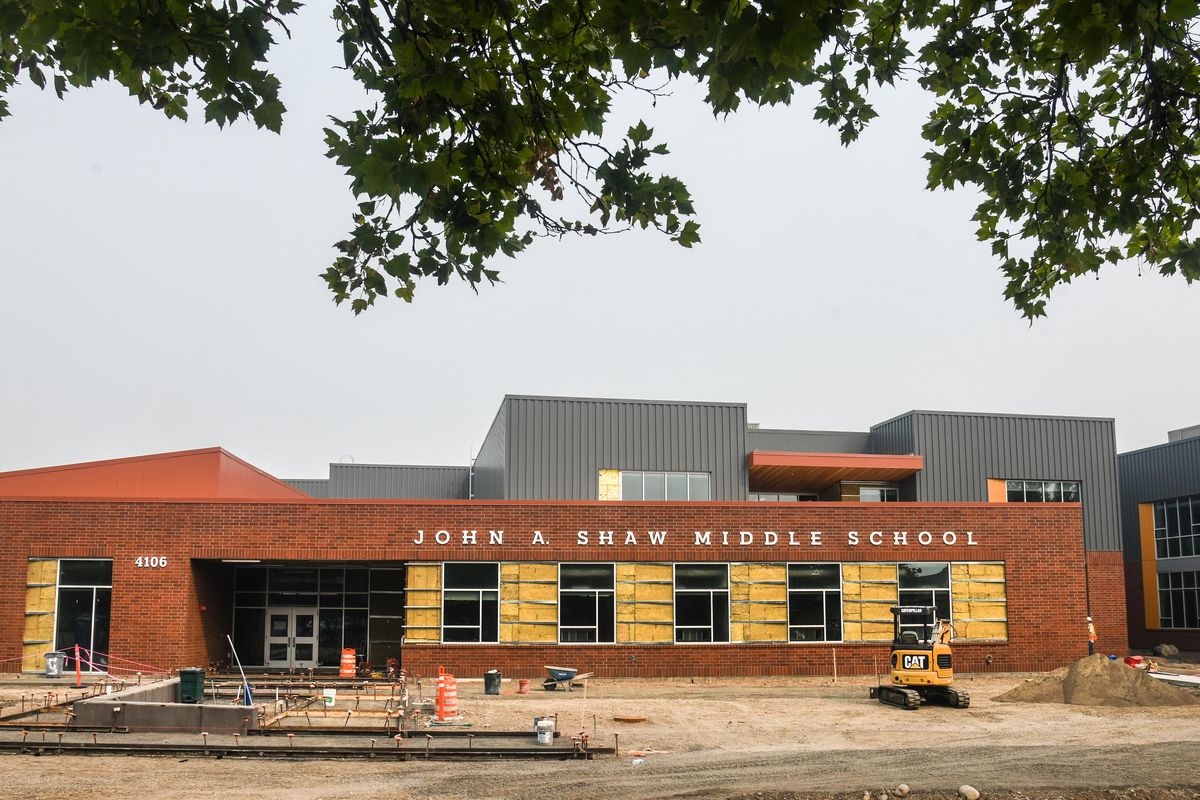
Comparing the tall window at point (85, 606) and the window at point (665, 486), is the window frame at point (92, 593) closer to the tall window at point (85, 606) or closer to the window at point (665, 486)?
the tall window at point (85, 606)

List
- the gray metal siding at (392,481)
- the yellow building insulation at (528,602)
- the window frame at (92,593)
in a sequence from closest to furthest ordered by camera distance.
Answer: the window frame at (92,593) → the yellow building insulation at (528,602) → the gray metal siding at (392,481)

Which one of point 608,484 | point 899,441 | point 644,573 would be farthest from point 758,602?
point 899,441

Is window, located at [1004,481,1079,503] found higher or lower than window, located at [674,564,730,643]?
higher

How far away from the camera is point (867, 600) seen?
3144 centimetres

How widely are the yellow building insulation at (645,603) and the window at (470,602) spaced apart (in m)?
3.45

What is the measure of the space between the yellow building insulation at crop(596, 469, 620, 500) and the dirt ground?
13683 mm

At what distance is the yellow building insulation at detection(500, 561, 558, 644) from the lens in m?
30.2

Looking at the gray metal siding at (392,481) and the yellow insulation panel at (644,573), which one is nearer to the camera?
the yellow insulation panel at (644,573)

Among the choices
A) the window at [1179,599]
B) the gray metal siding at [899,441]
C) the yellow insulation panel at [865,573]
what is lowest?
the window at [1179,599]

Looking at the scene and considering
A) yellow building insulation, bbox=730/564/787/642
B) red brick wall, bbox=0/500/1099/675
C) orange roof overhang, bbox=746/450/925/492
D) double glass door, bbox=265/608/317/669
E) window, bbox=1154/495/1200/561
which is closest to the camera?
red brick wall, bbox=0/500/1099/675

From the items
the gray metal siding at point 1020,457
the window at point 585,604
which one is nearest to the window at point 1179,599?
the gray metal siding at point 1020,457

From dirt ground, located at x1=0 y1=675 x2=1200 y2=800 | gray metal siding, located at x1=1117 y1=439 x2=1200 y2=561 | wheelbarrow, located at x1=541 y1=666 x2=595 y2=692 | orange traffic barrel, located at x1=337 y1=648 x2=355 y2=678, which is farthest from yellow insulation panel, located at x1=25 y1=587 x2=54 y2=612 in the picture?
gray metal siding, located at x1=1117 y1=439 x2=1200 y2=561

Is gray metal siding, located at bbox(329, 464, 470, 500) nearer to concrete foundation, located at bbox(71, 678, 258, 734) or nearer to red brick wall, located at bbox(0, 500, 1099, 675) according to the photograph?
red brick wall, located at bbox(0, 500, 1099, 675)

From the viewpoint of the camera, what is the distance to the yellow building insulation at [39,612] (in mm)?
28766
